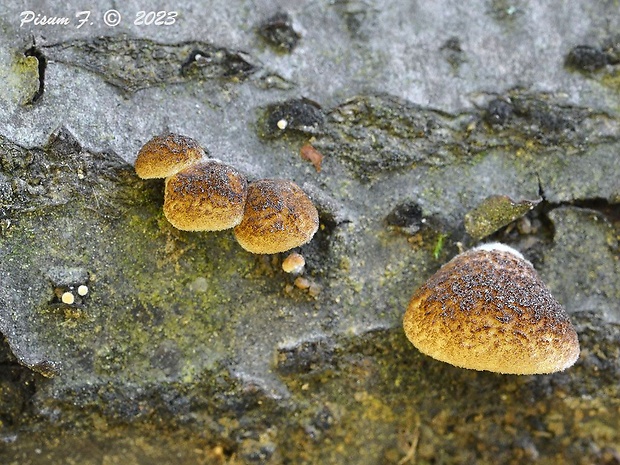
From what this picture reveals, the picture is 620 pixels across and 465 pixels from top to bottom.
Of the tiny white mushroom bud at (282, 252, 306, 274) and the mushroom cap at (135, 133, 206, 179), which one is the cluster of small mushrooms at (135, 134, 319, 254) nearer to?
the mushroom cap at (135, 133, 206, 179)

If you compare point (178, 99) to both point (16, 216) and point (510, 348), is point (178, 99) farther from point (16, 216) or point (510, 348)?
point (510, 348)

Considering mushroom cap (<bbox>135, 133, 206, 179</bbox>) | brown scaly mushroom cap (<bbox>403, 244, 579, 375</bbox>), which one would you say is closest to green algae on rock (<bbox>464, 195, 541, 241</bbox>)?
brown scaly mushroom cap (<bbox>403, 244, 579, 375</bbox>)

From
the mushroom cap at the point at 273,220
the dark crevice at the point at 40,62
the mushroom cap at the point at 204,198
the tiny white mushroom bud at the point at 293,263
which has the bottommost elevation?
the tiny white mushroom bud at the point at 293,263

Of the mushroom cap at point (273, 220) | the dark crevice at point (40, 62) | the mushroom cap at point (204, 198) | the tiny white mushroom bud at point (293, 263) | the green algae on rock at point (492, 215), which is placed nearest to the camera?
the mushroom cap at point (204, 198)

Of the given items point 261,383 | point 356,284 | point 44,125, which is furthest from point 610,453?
point 44,125

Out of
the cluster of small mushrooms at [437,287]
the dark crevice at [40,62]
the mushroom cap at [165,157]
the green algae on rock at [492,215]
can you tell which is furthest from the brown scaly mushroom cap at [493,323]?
the dark crevice at [40,62]

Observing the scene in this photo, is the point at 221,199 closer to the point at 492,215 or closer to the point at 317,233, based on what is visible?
the point at 317,233

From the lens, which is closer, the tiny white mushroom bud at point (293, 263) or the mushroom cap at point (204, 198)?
the mushroom cap at point (204, 198)

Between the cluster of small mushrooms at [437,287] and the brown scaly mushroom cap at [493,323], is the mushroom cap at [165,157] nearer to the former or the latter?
the cluster of small mushrooms at [437,287]

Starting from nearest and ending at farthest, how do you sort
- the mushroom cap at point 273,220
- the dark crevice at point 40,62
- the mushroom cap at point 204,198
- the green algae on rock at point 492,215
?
the mushroom cap at point 204,198 → the mushroom cap at point 273,220 → the dark crevice at point 40,62 → the green algae on rock at point 492,215
